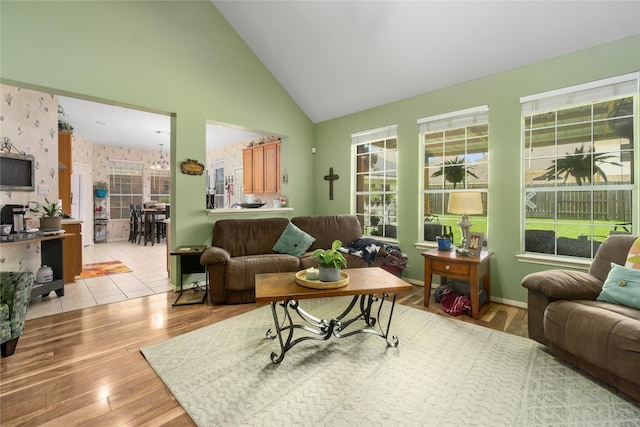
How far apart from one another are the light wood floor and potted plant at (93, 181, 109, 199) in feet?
19.4

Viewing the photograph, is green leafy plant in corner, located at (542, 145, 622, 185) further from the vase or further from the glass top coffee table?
the vase

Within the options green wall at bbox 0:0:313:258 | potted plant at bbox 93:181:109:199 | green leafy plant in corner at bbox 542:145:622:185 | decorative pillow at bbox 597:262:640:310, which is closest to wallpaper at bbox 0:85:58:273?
green wall at bbox 0:0:313:258

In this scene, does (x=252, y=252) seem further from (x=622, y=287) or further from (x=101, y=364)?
(x=622, y=287)

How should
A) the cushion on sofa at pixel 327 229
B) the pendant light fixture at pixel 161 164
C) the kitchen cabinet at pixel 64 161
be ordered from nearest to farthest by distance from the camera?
the cushion on sofa at pixel 327 229 < the kitchen cabinet at pixel 64 161 < the pendant light fixture at pixel 161 164

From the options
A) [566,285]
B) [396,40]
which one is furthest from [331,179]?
[566,285]

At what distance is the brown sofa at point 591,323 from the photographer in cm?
164

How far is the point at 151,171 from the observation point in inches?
348

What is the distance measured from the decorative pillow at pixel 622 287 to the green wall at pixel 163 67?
4.16 metres

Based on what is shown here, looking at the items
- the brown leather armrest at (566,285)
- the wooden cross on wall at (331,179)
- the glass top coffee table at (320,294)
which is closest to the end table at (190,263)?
the glass top coffee table at (320,294)

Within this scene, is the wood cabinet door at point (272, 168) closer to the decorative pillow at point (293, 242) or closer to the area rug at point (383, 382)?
the decorative pillow at point (293, 242)

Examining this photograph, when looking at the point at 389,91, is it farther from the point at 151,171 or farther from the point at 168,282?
the point at 151,171

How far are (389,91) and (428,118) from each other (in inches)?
27.9

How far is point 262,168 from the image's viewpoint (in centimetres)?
622

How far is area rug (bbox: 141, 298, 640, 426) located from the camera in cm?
157
